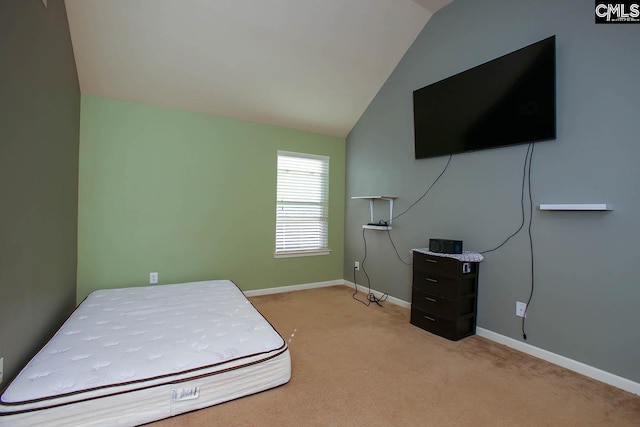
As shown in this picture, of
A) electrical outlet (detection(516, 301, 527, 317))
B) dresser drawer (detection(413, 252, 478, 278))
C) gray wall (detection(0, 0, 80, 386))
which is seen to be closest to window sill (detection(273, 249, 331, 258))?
dresser drawer (detection(413, 252, 478, 278))

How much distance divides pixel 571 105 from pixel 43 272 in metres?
3.99

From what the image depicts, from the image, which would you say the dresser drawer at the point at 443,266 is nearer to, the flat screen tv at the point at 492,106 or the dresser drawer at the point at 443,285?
the dresser drawer at the point at 443,285

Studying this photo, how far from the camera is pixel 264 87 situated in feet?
10.7

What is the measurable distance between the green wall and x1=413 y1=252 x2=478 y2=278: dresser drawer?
1848 millimetres

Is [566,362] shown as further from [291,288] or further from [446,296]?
[291,288]

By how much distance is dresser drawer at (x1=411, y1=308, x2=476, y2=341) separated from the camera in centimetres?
246

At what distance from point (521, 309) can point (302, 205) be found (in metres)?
2.81

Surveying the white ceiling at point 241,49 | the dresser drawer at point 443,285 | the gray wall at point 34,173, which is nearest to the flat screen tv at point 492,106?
the white ceiling at point 241,49

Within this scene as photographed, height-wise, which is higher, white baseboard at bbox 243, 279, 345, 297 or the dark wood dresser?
the dark wood dresser

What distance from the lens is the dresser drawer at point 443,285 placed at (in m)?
2.45

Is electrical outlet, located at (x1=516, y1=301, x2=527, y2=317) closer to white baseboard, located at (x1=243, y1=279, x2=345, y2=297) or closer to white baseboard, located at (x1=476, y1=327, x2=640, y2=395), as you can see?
white baseboard, located at (x1=476, y1=327, x2=640, y2=395)

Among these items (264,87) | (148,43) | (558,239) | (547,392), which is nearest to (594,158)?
(558,239)

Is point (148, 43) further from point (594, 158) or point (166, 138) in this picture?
point (594, 158)

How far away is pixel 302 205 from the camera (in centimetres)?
414
